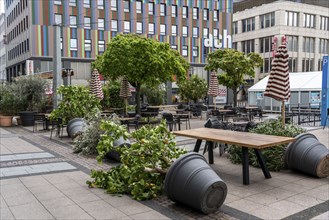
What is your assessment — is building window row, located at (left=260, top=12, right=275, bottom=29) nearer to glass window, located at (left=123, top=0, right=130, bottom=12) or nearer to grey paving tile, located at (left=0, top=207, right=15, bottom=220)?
glass window, located at (left=123, top=0, right=130, bottom=12)

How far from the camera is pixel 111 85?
80.0ft

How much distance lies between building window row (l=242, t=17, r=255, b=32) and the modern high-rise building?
11.0 metres

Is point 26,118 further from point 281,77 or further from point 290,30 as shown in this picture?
point 290,30

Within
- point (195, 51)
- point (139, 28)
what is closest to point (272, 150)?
point (139, 28)

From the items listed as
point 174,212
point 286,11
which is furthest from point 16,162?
point 286,11

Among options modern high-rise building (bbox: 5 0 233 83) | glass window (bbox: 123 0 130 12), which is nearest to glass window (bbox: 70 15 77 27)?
modern high-rise building (bbox: 5 0 233 83)

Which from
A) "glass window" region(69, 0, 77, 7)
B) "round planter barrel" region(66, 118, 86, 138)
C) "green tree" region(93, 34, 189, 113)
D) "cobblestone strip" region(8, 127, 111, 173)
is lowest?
"cobblestone strip" region(8, 127, 111, 173)

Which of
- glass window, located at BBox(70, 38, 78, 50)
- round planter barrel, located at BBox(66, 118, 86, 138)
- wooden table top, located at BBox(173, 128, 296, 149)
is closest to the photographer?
wooden table top, located at BBox(173, 128, 296, 149)

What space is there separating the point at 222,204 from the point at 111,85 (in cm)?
1991

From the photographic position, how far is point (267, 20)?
59812mm

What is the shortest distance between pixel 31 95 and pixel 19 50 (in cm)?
3186

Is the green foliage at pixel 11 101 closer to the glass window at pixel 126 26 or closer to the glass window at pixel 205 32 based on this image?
the glass window at pixel 126 26

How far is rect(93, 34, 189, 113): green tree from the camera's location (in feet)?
57.9

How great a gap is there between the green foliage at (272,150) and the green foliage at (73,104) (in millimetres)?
6662
